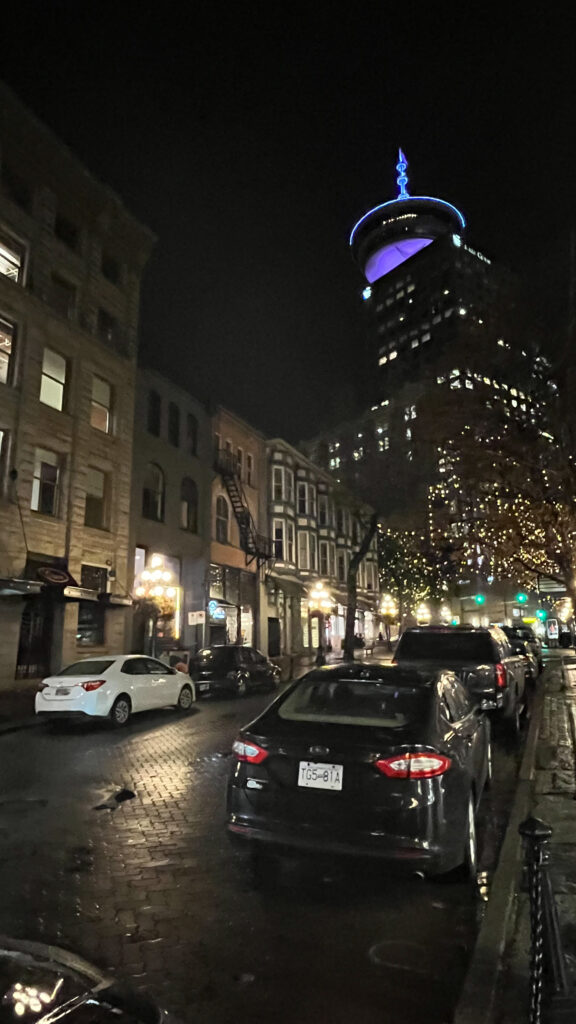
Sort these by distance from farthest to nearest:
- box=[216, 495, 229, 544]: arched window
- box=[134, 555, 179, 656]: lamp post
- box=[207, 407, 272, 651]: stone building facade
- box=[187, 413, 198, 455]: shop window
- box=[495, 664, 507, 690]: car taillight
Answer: box=[216, 495, 229, 544]: arched window → box=[207, 407, 272, 651]: stone building facade → box=[187, 413, 198, 455]: shop window → box=[134, 555, 179, 656]: lamp post → box=[495, 664, 507, 690]: car taillight

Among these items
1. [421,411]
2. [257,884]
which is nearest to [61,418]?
[421,411]

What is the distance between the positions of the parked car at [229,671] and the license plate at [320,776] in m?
14.5

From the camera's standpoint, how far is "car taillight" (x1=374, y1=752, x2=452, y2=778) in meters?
4.41

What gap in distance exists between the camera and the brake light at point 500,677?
10644 millimetres

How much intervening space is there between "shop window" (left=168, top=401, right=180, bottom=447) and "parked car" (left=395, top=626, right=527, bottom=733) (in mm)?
17834

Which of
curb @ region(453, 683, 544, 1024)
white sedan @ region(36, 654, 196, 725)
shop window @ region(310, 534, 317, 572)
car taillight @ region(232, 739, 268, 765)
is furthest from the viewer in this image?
shop window @ region(310, 534, 317, 572)

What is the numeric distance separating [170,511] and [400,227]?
488 feet

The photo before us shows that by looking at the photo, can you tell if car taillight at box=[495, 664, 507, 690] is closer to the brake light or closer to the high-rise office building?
the brake light

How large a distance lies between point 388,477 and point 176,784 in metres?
23.8

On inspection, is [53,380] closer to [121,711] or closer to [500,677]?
[121,711]

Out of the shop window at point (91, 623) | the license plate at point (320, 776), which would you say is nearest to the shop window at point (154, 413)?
the shop window at point (91, 623)

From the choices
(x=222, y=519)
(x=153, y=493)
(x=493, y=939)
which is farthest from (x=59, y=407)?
(x=493, y=939)

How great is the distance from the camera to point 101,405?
23562 mm

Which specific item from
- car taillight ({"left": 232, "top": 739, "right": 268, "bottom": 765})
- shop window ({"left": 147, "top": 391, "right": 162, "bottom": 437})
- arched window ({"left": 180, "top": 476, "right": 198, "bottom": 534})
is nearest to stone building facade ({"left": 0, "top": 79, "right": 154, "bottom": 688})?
shop window ({"left": 147, "top": 391, "right": 162, "bottom": 437})
